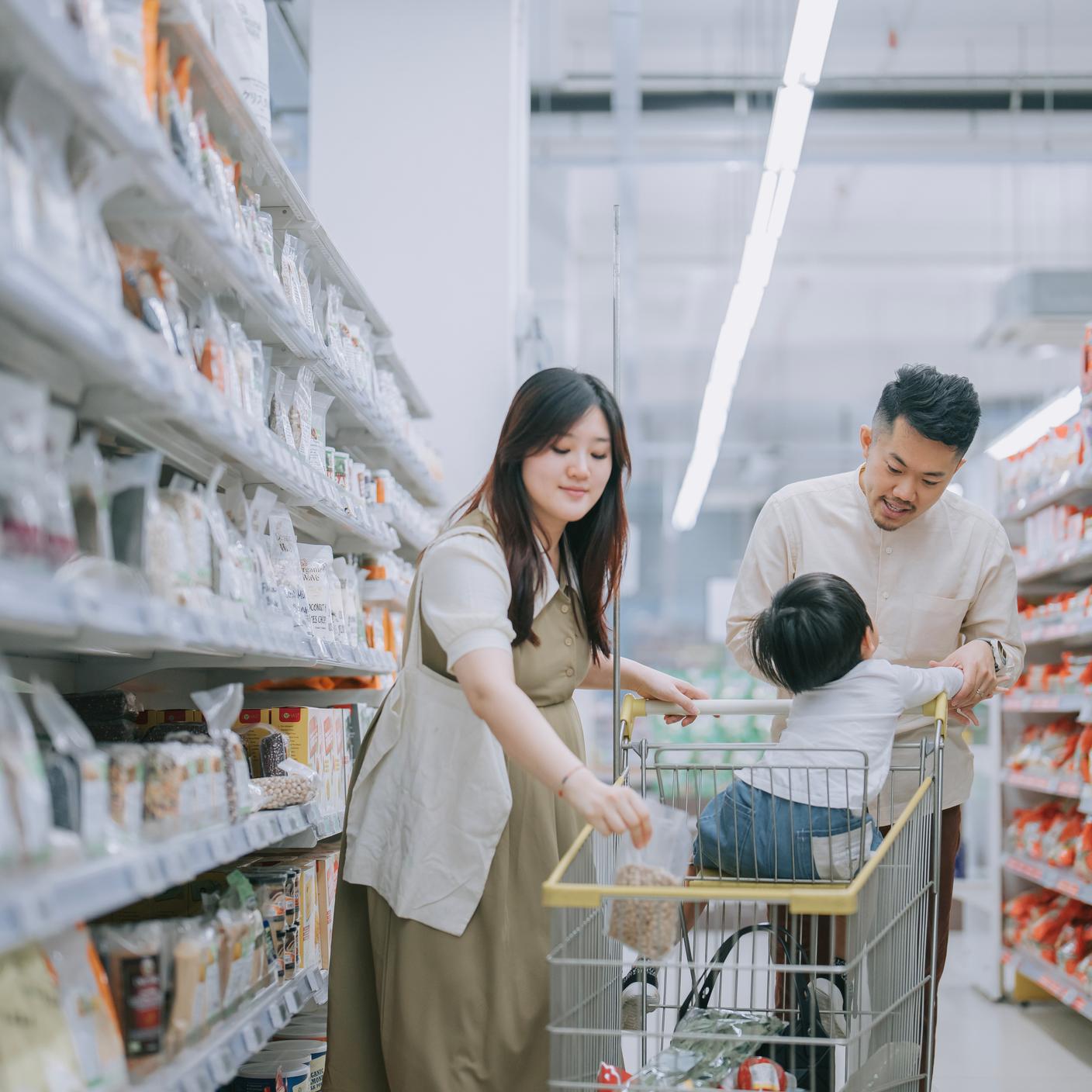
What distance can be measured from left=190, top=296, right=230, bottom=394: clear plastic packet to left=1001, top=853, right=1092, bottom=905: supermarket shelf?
11.4ft

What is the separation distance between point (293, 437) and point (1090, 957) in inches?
131

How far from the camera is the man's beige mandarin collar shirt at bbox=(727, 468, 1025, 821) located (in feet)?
9.70

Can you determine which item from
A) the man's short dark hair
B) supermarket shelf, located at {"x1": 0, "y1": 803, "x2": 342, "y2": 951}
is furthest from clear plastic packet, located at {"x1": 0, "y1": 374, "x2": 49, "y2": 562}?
the man's short dark hair

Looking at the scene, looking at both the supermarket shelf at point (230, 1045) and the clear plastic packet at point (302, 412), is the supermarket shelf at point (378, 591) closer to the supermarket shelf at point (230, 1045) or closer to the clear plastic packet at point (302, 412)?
the clear plastic packet at point (302, 412)

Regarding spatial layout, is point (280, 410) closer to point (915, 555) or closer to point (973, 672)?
point (915, 555)

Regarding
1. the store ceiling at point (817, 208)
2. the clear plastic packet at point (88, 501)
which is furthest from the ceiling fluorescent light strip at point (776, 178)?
the clear plastic packet at point (88, 501)

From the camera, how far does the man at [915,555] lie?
2.82 meters

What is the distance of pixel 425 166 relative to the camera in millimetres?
6008

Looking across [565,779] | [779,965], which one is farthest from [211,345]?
[779,965]

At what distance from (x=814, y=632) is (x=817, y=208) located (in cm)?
890

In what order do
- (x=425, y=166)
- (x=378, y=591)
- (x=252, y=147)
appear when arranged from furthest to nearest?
(x=425, y=166) < (x=378, y=591) < (x=252, y=147)

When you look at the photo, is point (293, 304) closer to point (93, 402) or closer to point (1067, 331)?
point (93, 402)

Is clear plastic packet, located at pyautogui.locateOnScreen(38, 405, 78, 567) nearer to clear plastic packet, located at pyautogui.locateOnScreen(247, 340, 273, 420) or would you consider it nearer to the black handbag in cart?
clear plastic packet, located at pyautogui.locateOnScreen(247, 340, 273, 420)

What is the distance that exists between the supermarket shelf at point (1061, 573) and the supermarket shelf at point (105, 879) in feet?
10.8
